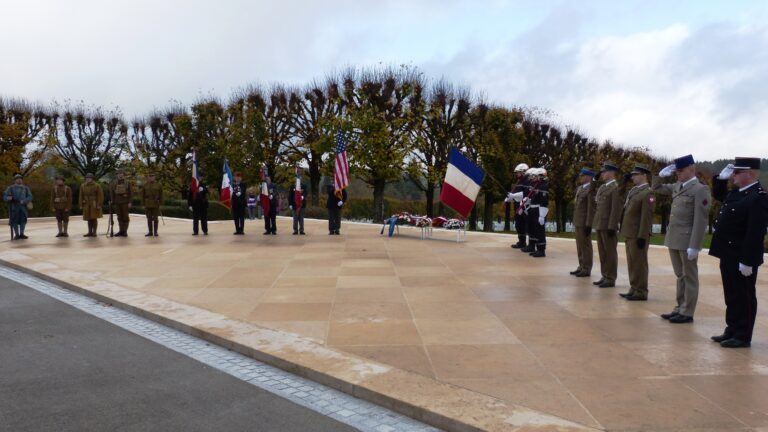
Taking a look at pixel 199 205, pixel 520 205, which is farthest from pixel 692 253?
pixel 199 205

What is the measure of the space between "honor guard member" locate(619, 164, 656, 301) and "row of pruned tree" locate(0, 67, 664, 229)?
2215 cm

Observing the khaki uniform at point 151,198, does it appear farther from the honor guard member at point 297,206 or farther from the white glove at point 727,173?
the white glove at point 727,173

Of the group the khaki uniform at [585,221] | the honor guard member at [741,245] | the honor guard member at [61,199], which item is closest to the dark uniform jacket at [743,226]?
the honor guard member at [741,245]

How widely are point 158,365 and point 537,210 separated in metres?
8.40

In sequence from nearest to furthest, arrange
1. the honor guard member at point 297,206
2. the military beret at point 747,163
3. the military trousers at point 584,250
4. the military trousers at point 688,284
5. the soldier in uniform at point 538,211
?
the military beret at point 747,163 < the military trousers at point 688,284 < the military trousers at point 584,250 < the soldier in uniform at point 538,211 < the honor guard member at point 297,206

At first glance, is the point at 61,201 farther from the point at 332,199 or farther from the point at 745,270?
the point at 745,270

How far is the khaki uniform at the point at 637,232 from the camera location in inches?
287

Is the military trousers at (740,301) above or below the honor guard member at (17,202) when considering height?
below

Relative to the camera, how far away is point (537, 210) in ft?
37.7

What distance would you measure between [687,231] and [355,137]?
24713mm

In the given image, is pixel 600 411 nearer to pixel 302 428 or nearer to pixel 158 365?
pixel 302 428

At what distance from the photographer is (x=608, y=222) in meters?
8.34

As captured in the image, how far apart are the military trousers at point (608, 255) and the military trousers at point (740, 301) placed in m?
2.77

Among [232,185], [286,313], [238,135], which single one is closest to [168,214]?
[238,135]
